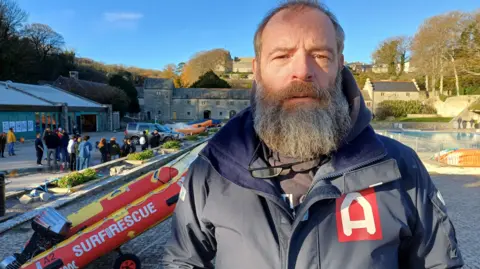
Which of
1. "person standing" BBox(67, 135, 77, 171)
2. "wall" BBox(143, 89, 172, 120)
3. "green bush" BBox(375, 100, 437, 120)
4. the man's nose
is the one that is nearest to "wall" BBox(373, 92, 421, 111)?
"green bush" BBox(375, 100, 437, 120)

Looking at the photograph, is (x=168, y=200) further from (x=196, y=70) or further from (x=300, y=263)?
(x=196, y=70)

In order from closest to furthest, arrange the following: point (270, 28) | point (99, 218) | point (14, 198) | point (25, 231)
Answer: point (270, 28) → point (99, 218) → point (25, 231) → point (14, 198)

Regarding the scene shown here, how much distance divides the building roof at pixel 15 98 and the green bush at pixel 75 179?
19626 millimetres

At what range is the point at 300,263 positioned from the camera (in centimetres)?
148

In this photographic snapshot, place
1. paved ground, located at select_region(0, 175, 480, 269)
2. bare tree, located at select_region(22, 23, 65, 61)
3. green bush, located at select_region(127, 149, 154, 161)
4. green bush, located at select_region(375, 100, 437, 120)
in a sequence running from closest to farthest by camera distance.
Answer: paved ground, located at select_region(0, 175, 480, 269)
green bush, located at select_region(127, 149, 154, 161)
green bush, located at select_region(375, 100, 437, 120)
bare tree, located at select_region(22, 23, 65, 61)

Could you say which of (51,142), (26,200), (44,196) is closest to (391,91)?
(51,142)

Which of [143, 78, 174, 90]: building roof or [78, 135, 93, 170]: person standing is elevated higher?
[143, 78, 174, 90]: building roof

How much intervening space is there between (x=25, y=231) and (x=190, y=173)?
683cm

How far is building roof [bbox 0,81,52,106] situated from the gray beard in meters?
30.0

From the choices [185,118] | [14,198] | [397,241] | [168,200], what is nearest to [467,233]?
[168,200]

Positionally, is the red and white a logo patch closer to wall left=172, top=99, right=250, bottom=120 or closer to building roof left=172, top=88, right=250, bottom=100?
wall left=172, top=99, right=250, bottom=120

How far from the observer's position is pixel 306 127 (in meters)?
1.68

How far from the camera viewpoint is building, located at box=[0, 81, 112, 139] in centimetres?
2659

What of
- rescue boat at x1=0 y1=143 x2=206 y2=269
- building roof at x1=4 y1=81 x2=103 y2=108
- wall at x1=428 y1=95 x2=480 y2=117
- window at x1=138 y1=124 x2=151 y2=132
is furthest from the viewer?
wall at x1=428 y1=95 x2=480 y2=117
